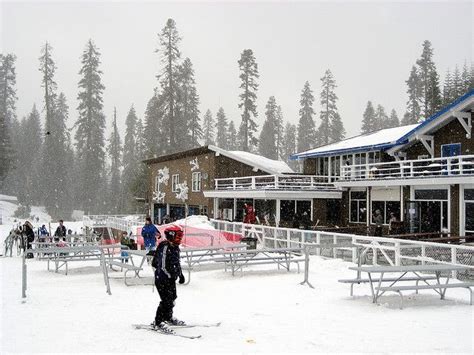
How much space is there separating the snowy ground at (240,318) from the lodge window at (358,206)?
18.5 meters

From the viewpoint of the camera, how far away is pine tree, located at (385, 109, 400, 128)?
100512 millimetres

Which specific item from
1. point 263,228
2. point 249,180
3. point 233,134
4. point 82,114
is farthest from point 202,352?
point 233,134

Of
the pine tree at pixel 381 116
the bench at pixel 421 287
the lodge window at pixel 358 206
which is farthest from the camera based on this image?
the pine tree at pixel 381 116

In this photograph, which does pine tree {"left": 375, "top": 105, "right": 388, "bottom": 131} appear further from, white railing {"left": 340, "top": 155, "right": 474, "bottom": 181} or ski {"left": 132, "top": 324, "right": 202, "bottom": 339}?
ski {"left": 132, "top": 324, "right": 202, "bottom": 339}

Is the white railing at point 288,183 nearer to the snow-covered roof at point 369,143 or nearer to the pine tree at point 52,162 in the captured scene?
the snow-covered roof at point 369,143

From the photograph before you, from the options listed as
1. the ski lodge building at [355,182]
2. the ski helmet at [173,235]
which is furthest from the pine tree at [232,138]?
the ski helmet at [173,235]

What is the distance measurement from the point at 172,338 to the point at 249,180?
2972 centimetres

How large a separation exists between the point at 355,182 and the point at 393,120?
80160 mm

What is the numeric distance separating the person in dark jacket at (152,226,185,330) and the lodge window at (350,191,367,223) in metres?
24.0

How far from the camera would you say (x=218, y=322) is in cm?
829

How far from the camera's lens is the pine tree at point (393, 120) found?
100512mm

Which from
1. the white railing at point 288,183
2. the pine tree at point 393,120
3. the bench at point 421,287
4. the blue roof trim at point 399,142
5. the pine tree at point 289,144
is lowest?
the bench at point 421,287

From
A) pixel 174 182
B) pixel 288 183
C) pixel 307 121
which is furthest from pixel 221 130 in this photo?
pixel 288 183

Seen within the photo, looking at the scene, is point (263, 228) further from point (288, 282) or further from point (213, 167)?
point (213, 167)
